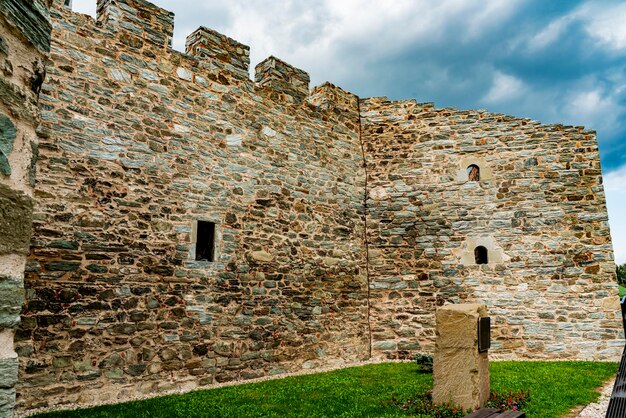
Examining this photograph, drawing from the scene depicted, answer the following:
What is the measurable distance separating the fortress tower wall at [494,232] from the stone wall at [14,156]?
27.2 feet

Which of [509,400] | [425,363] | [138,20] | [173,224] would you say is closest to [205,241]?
[173,224]

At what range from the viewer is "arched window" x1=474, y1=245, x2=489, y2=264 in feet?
30.4

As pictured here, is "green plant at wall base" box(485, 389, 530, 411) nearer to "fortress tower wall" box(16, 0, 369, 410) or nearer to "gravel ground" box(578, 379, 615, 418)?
"gravel ground" box(578, 379, 615, 418)

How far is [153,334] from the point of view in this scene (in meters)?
6.22

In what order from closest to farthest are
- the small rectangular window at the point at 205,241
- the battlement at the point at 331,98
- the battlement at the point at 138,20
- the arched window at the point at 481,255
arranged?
the battlement at the point at 138,20 → the small rectangular window at the point at 205,241 → the arched window at the point at 481,255 → the battlement at the point at 331,98

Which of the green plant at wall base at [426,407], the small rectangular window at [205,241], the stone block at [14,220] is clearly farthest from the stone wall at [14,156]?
the small rectangular window at [205,241]

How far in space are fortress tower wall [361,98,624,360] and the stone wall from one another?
8.29 m

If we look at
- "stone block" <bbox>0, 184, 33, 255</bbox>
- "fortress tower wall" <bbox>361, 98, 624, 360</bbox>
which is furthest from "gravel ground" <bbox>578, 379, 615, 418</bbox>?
"stone block" <bbox>0, 184, 33, 255</bbox>

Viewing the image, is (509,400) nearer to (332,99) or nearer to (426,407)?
(426,407)

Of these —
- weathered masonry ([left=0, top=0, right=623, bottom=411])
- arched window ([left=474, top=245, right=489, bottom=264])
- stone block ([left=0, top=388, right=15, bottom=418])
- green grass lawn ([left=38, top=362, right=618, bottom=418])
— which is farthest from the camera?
arched window ([left=474, top=245, right=489, bottom=264])

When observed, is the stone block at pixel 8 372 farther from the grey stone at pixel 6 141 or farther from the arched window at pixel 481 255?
the arched window at pixel 481 255

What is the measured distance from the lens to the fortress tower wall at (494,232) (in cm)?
877

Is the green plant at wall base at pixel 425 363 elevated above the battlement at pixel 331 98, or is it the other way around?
the battlement at pixel 331 98

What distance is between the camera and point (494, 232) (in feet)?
30.5
